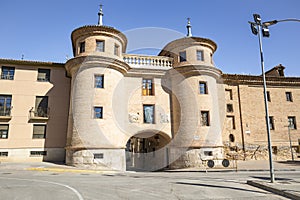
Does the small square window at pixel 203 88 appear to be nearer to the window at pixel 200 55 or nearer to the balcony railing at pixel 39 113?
the window at pixel 200 55

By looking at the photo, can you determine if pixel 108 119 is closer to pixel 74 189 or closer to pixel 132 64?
pixel 132 64

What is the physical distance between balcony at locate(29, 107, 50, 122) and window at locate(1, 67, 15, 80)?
3.83 metres

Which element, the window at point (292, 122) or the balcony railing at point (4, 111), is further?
the window at point (292, 122)

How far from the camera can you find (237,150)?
24.0 m

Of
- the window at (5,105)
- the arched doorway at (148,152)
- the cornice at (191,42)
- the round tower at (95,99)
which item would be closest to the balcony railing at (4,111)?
the window at (5,105)

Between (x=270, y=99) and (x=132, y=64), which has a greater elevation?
(x=132, y=64)

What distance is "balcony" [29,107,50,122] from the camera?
20750mm

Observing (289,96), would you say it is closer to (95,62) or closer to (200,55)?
(200,55)

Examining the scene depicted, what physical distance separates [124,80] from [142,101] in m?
2.68

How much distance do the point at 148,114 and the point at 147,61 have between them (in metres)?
5.33

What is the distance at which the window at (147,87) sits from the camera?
22.2 m

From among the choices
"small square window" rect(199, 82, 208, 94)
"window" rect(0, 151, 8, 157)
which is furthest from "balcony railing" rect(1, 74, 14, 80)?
"small square window" rect(199, 82, 208, 94)

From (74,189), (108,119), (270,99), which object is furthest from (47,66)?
(270,99)

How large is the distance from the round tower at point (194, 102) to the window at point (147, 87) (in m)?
2.11
